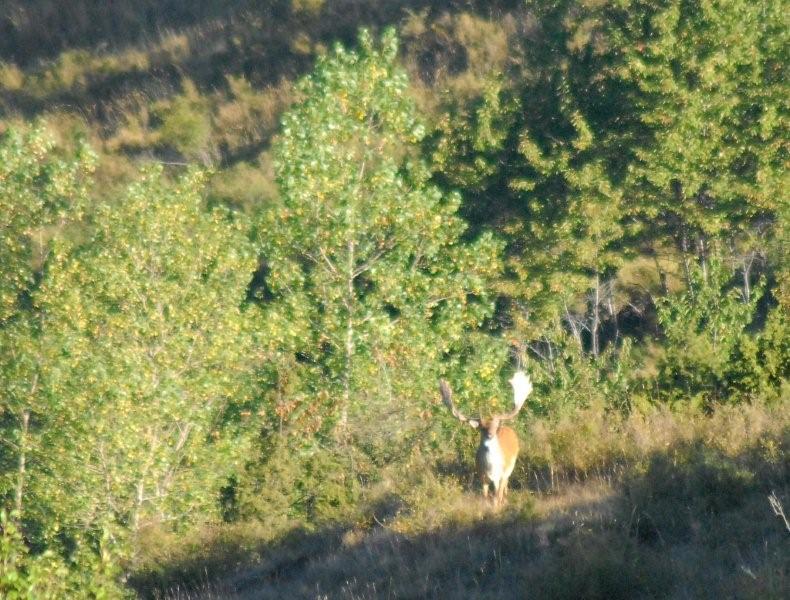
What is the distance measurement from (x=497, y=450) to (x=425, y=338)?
689cm

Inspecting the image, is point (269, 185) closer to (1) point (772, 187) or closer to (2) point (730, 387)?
(1) point (772, 187)

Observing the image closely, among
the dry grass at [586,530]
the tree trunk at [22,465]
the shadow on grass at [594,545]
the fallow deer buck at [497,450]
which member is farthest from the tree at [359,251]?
the shadow on grass at [594,545]

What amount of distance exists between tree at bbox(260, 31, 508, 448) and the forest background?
54 mm

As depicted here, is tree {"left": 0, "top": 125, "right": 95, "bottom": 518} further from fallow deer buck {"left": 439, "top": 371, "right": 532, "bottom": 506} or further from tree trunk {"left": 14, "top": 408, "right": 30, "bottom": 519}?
fallow deer buck {"left": 439, "top": 371, "right": 532, "bottom": 506}

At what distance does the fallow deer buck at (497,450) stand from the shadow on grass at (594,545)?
0.26m

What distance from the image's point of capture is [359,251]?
19297mm

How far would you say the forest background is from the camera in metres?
10.5

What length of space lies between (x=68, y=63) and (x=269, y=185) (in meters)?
26.1

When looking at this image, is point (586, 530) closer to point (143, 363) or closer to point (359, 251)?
point (143, 363)

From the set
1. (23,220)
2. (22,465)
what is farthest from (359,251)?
(22,465)

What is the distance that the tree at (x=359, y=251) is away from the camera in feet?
60.5

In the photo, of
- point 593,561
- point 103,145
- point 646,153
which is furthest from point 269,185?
point 593,561

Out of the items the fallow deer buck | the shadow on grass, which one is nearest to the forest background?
the shadow on grass

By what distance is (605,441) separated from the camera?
12641 millimetres
